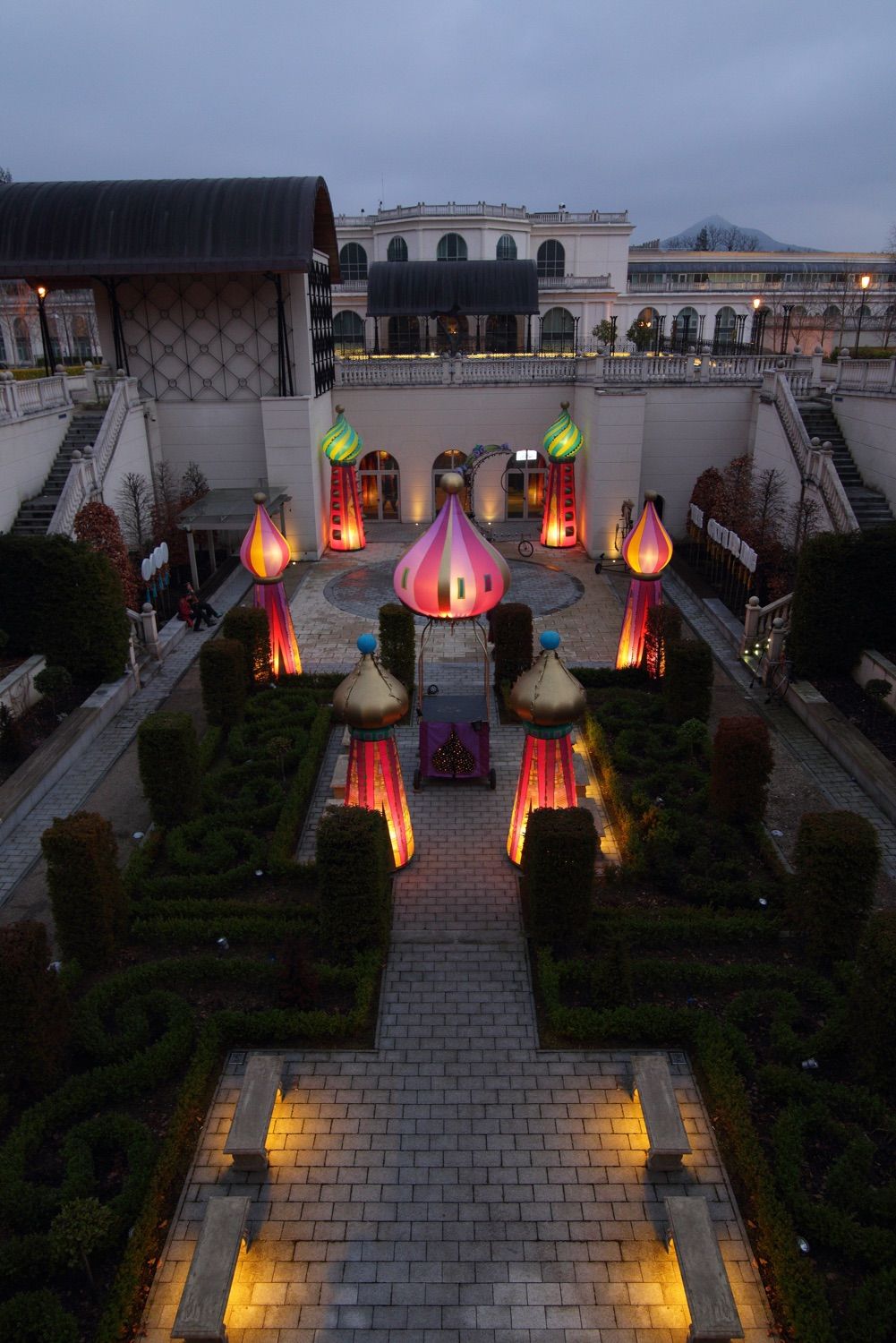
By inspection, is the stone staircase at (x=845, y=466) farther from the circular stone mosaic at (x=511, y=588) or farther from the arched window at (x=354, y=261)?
the arched window at (x=354, y=261)

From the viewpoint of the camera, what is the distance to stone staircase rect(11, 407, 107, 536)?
882 inches

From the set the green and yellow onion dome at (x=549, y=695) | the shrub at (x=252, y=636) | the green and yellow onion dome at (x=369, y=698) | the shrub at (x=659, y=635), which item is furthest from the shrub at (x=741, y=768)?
the shrub at (x=252, y=636)

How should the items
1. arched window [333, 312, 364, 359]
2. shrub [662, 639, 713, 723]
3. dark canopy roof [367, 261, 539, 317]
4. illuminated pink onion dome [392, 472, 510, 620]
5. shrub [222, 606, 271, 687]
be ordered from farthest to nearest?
arched window [333, 312, 364, 359] → dark canopy roof [367, 261, 539, 317] → shrub [222, 606, 271, 687] → shrub [662, 639, 713, 723] → illuminated pink onion dome [392, 472, 510, 620]

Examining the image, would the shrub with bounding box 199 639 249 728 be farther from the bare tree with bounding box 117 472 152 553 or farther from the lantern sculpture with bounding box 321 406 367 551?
the lantern sculpture with bounding box 321 406 367 551

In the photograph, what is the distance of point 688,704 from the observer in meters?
16.6

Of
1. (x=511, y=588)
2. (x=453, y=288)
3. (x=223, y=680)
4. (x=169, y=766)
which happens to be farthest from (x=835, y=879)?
(x=453, y=288)

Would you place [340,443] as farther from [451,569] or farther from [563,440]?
[451,569]

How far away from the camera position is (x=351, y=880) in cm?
1088

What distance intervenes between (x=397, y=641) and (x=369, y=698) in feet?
22.1

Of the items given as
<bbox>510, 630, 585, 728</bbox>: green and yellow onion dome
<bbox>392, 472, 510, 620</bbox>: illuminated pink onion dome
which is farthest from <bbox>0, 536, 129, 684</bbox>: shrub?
<bbox>510, 630, 585, 728</bbox>: green and yellow onion dome

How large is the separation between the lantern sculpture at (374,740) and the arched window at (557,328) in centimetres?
4643

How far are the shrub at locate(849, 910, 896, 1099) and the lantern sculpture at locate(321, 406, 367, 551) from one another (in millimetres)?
22412

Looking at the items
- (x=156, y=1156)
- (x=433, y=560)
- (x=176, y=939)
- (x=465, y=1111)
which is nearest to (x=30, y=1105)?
(x=156, y=1156)

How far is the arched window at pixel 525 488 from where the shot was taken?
1299 inches
